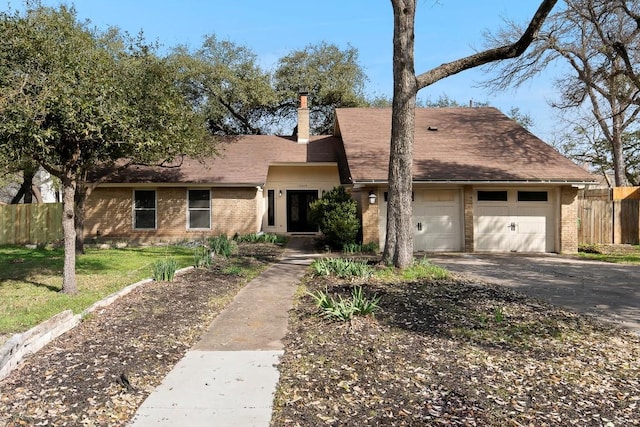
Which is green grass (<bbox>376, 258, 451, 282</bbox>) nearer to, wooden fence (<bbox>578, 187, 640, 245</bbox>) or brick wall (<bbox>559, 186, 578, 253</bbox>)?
brick wall (<bbox>559, 186, 578, 253</bbox>)

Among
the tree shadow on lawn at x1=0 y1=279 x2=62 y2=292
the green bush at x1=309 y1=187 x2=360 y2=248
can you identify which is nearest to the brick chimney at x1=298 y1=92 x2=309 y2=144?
the green bush at x1=309 y1=187 x2=360 y2=248

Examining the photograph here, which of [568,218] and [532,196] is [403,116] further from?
[568,218]

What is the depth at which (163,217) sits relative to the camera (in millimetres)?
18047

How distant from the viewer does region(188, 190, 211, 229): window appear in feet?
59.6

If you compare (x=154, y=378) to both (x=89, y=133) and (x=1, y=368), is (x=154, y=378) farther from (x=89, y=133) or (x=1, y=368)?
(x=89, y=133)

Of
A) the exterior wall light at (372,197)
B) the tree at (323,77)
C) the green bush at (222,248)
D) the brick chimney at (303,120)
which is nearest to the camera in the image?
the green bush at (222,248)

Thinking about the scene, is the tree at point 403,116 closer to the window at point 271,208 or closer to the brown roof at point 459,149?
the brown roof at point 459,149

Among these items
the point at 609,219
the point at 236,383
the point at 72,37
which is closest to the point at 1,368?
the point at 236,383

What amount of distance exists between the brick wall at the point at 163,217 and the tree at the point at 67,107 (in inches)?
364

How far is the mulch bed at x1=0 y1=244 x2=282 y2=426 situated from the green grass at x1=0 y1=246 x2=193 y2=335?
91 cm

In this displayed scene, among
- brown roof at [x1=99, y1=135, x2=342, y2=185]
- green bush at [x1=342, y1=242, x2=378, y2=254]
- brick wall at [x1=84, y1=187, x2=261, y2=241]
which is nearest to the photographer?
green bush at [x1=342, y1=242, x2=378, y2=254]

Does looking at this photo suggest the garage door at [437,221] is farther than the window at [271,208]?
No

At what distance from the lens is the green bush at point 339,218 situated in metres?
14.2

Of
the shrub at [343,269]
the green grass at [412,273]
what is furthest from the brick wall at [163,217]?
the green grass at [412,273]
